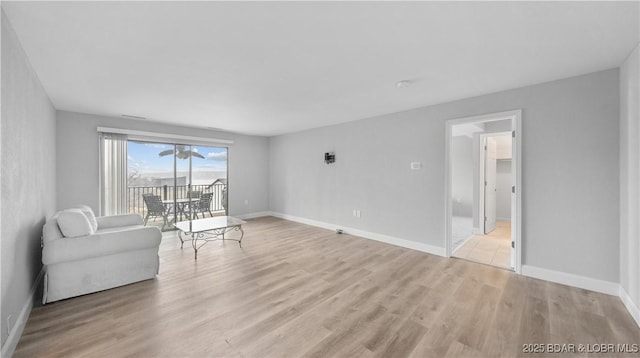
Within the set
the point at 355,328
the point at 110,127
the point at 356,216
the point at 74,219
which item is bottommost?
the point at 355,328

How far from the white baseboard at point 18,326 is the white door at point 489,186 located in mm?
6412

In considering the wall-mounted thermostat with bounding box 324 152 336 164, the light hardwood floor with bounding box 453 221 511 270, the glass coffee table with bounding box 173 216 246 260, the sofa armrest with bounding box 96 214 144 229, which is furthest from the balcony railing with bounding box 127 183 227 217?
the light hardwood floor with bounding box 453 221 511 270

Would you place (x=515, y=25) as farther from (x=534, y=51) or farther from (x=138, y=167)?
(x=138, y=167)

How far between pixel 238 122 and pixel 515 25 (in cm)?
446

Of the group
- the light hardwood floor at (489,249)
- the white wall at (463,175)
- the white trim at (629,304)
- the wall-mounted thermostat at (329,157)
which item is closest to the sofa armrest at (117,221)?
the wall-mounted thermostat at (329,157)

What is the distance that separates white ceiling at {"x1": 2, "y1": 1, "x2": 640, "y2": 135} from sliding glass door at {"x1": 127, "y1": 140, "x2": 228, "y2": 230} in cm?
181

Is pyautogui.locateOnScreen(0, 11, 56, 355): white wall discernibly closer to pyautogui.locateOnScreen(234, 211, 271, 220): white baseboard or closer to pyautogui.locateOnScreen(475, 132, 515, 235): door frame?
pyautogui.locateOnScreen(234, 211, 271, 220): white baseboard

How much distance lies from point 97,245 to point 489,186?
659 centimetres

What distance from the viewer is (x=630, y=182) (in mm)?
2246

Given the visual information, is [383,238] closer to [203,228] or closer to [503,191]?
[203,228]

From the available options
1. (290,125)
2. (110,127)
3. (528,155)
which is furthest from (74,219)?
(528,155)

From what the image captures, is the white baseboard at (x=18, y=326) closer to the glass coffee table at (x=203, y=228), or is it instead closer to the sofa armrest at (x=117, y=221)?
the sofa armrest at (x=117, y=221)

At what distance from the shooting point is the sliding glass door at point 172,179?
5016mm

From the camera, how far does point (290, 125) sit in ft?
17.5
